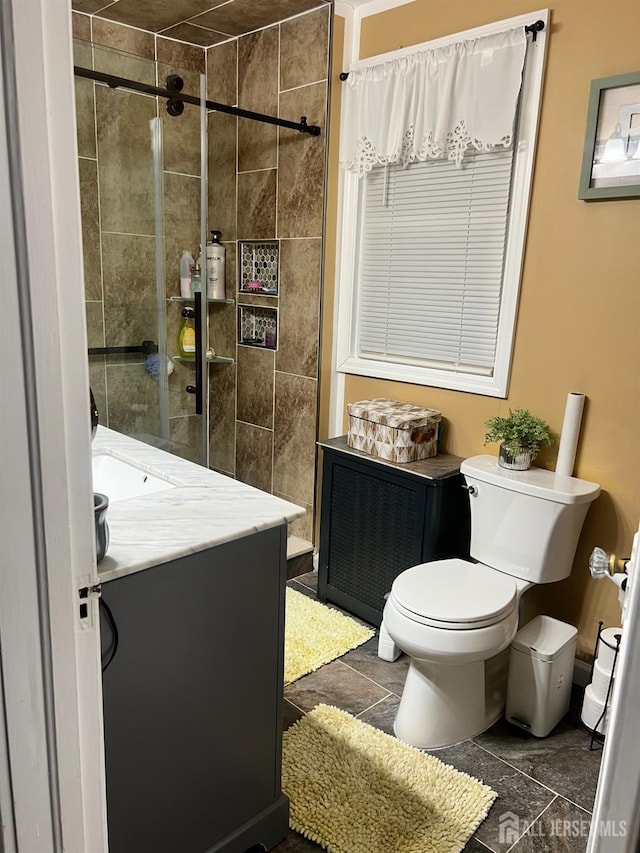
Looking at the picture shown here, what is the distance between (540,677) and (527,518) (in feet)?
1.67

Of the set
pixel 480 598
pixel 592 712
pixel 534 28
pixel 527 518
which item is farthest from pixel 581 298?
pixel 592 712

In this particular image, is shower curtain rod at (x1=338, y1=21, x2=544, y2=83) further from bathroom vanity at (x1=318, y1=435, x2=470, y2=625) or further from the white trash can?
the white trash can

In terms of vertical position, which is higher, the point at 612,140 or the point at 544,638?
the point at 612,140

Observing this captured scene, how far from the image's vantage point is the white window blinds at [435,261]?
2447 millimetres

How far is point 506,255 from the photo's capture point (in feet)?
7.86

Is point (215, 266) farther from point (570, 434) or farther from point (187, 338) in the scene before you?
point (570, 434)

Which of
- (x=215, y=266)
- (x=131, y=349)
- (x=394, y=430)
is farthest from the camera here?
(x=215, y=266)

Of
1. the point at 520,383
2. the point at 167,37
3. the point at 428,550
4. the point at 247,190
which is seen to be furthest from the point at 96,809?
the point at 167,37

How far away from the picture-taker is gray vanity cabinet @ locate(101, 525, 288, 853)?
1258mm

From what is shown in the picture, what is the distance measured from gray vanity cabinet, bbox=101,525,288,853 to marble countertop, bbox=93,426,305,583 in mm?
33

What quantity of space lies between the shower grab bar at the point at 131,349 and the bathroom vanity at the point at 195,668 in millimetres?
1210

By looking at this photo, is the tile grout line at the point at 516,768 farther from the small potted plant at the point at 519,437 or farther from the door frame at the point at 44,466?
the door frame at the point at 44,466

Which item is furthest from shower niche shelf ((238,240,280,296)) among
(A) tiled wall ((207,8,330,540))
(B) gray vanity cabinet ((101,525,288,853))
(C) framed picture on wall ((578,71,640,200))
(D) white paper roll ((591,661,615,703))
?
(D) white paper roll ((591,661,615,703))

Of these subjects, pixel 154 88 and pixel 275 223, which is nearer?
pixel 154 88
